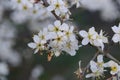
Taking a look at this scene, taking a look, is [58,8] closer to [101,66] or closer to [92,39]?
[92,39]

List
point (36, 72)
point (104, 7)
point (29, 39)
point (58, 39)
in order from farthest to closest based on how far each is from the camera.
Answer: point (104, 7) < point (36, 72) < point (29, 39) < point (58, 39)

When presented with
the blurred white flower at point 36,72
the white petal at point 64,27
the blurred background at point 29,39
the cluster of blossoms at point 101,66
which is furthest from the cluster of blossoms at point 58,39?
the blurred white flower at point 36,72

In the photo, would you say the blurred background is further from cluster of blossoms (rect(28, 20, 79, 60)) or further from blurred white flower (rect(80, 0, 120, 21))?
cluster of blossoms (rect(28, 20, 79, 60))

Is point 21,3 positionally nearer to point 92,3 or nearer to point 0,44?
point 0,44

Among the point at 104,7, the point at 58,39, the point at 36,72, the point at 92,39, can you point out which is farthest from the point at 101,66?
the point at 104,7

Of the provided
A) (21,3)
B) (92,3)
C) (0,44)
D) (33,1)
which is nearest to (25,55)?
(0,44)
